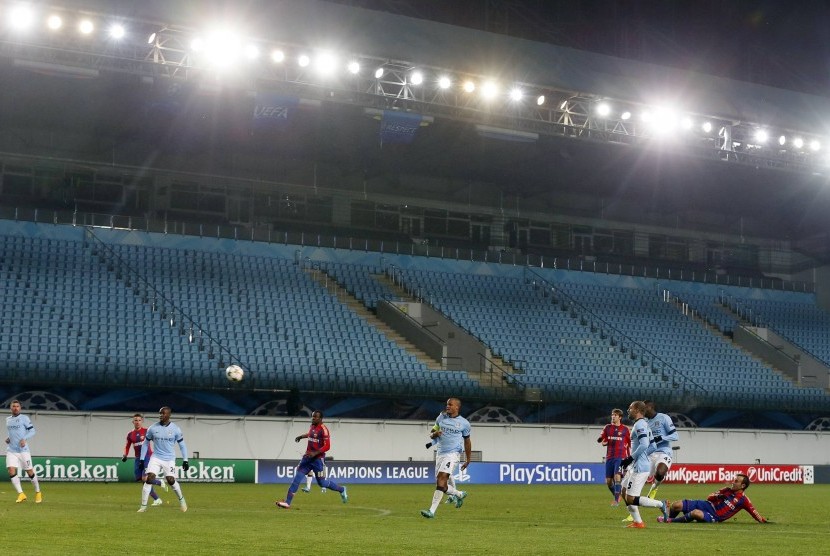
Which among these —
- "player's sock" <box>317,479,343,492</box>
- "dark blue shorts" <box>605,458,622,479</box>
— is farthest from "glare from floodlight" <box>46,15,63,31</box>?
"dark blue shorts" <box>605,458,622,479</box>

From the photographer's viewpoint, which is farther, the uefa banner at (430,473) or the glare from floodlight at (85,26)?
the uefa banner at (430,473)

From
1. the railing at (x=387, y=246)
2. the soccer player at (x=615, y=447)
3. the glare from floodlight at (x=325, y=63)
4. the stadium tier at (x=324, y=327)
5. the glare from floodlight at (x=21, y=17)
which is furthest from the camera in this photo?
the railing at (x=387, y=246)

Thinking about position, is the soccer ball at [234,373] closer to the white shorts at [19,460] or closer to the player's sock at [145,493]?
the white shorts at [19,460]

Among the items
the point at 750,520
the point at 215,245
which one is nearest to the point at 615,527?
the point at 750,520

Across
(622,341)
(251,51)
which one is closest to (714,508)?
(251,51)

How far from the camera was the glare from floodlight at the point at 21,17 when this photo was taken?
3403 cm

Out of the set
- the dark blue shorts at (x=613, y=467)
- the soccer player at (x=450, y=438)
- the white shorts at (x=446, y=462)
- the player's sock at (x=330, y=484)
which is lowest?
the player's sock at (x=330, y=484)

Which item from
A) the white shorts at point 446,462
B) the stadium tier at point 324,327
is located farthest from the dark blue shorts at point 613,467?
the stadium tier at point 324,327

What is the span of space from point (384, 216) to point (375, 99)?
1046 cm

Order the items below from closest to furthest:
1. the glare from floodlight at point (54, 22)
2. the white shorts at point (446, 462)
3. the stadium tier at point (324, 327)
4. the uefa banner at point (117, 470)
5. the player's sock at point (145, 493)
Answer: the white shorts at point (446, 462), the player's sock at point (145, 493), the uefa banner at point (117, 470), the glare from floodlight at point (54, 22), the stadium tier at point (324, 327)

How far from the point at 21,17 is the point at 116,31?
2727 mm

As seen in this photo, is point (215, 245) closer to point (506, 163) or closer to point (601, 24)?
point (506, 163)

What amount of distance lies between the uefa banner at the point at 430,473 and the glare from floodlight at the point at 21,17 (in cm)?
1464

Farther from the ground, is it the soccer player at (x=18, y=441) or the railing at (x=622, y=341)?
the railing at (x=622, y=341)
